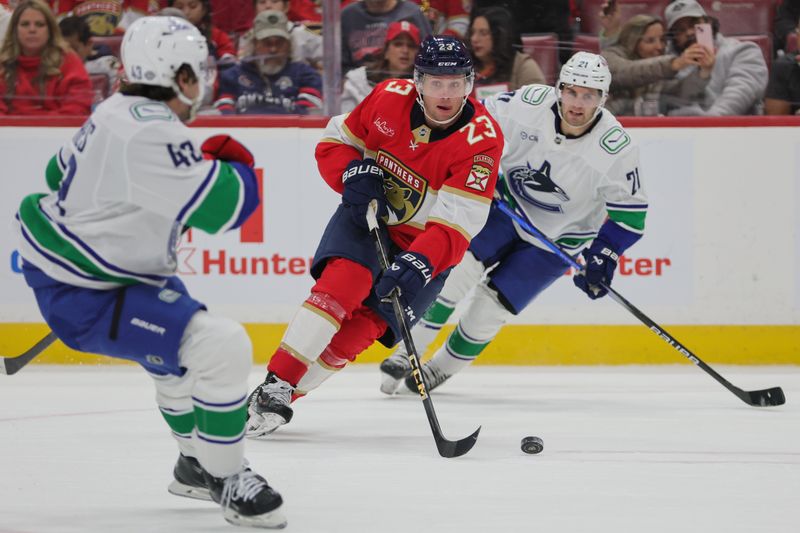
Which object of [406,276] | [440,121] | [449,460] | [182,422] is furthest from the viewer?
[440,121]

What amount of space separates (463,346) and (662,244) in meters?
1.33

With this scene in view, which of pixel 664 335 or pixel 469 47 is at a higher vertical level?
pixel 469 47

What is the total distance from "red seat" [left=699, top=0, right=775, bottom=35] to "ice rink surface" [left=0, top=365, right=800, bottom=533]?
1.56 m

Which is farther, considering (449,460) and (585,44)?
(585,44)

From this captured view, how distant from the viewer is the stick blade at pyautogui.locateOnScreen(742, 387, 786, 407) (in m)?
4.31

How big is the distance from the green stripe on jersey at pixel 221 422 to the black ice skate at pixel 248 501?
0.32 ft

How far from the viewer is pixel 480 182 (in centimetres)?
357

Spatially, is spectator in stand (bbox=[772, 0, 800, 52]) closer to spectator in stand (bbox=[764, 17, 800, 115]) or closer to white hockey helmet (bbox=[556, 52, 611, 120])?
spectator in stand (bbox=[764, 17, 800, 115])

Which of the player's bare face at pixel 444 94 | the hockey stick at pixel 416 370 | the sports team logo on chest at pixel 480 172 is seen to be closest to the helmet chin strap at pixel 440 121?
the player's bare face at pixel 444 94

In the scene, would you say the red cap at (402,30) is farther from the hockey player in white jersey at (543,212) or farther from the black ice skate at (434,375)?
the black ice skate at (434,375)

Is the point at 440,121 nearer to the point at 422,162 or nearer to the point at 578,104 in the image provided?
the point at 422,162

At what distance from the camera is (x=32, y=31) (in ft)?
17.7

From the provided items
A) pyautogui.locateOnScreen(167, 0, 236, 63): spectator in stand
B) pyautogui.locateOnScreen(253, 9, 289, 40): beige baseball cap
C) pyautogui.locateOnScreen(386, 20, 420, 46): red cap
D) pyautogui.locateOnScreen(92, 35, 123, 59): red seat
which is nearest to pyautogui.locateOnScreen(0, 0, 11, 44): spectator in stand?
pyautogui.locateOnScreen(92, 35, 123, 59): red seat

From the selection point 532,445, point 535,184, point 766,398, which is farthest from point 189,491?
point 766,398
